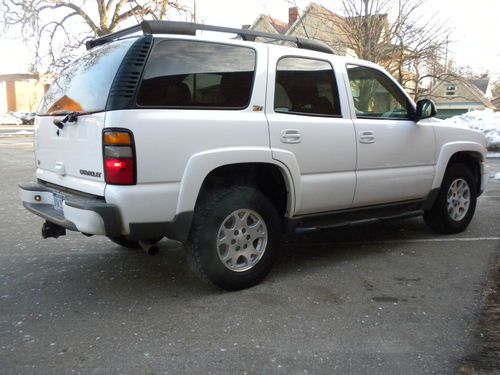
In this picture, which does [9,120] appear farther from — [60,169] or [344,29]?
[60,169]

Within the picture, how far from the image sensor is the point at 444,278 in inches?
173

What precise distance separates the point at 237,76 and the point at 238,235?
4.17ft

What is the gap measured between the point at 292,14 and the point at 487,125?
8242 mm

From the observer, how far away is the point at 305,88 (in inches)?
175

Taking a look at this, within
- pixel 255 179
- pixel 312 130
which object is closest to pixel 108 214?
pixel 255 179

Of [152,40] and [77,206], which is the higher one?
[152,40]

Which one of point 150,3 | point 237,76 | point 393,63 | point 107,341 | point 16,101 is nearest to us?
point 107,341

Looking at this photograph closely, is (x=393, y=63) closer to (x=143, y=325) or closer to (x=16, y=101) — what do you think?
(x=143, y=325)

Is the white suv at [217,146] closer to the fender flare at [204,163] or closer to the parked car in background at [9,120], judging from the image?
the fender flare at [204,163]

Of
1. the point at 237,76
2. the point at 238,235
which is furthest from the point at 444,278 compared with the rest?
the point at 237,76

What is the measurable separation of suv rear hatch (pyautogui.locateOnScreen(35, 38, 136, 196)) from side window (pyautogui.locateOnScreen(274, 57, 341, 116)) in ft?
4.26

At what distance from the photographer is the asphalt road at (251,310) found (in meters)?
3.00

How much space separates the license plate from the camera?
12.6ft

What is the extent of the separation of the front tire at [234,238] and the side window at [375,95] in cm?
148
